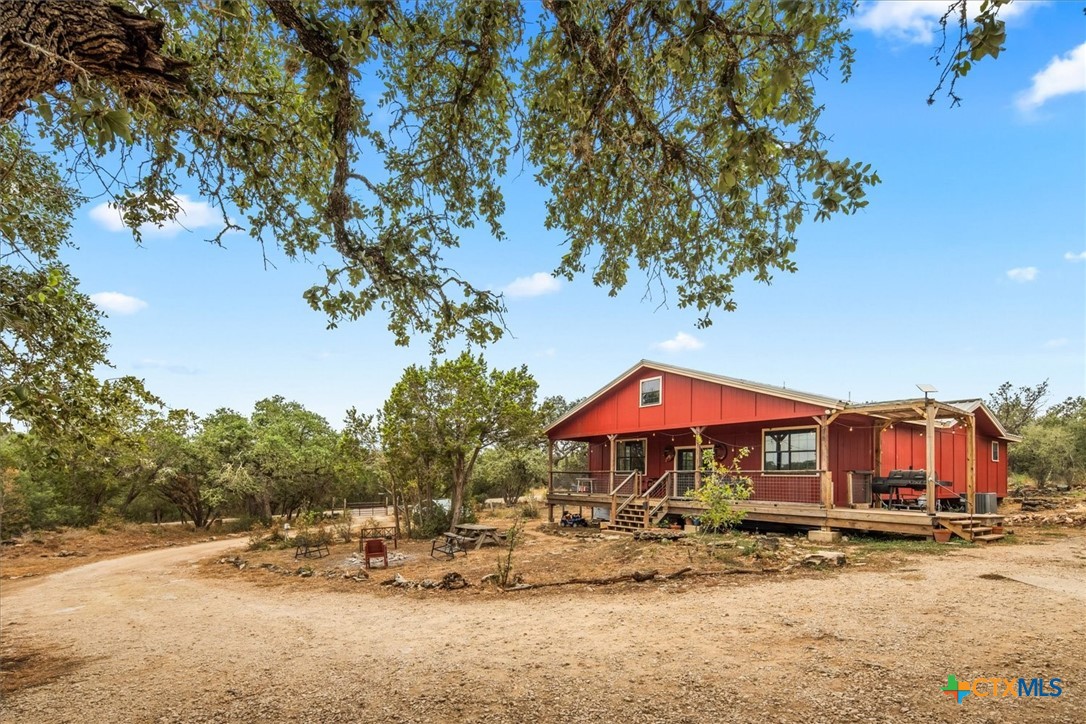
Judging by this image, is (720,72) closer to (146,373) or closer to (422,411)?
(146,373)

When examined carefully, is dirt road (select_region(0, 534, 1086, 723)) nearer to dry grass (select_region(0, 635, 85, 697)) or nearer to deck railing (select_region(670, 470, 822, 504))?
dry grass (select_region(0, 635, 85, 697))

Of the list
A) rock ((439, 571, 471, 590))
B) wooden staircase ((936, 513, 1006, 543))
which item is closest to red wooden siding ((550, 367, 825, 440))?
wooden staircase ((936, 513, 1006, 543))

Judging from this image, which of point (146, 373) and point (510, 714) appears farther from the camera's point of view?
point (146, 373)

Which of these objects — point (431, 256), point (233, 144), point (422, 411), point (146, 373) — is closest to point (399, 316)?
point (431, 256)

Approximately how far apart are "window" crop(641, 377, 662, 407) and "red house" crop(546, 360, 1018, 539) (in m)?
0.04

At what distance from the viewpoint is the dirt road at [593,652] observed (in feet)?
14.4

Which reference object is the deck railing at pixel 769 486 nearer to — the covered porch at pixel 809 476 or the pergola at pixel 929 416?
the covered porch at pixel 809 476

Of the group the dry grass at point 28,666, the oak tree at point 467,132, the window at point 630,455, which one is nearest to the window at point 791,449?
the window at point 630,455

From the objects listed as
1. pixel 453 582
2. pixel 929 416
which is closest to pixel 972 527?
pixel 929 416

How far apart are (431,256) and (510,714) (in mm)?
3948

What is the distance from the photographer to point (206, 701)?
4887mm

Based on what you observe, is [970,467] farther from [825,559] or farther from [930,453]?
[825,559]

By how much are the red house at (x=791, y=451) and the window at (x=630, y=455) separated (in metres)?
0.05

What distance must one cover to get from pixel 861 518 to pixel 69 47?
16.5 metres
